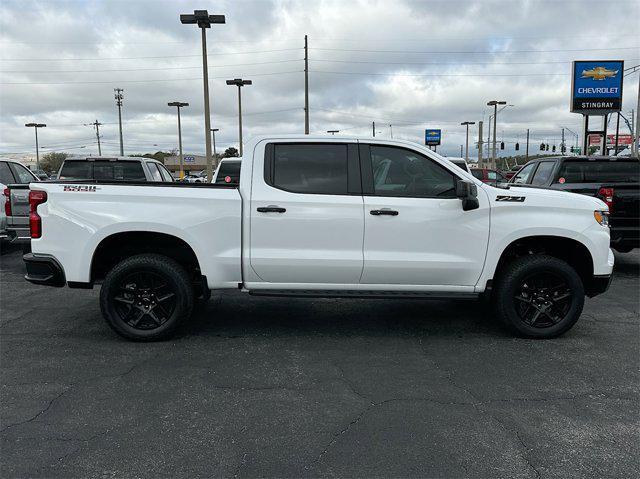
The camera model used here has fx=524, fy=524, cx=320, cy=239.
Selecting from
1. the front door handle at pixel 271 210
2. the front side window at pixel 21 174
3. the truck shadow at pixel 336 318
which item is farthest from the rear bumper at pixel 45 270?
the front side window at pixel 21 174

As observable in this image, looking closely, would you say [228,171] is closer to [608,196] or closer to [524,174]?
[524,174]

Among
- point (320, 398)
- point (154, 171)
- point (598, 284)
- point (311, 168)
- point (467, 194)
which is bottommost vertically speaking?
point (320, 398)

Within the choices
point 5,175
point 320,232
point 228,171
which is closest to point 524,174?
point 228,171

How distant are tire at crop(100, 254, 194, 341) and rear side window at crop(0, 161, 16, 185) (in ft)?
23.6

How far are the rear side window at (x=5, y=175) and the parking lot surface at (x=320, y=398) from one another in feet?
18.3

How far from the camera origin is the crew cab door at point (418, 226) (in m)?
4.87

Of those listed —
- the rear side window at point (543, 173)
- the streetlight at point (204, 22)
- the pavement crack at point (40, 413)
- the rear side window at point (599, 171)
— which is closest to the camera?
the pavement crack at point (40, 413)

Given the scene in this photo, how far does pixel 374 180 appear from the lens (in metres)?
4.96

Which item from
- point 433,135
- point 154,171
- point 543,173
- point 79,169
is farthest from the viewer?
point 433,135

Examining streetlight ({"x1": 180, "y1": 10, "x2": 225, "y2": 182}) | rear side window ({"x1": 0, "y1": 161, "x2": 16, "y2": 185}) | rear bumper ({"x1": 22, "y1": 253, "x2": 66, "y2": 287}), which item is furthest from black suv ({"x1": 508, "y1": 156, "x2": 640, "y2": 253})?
streetlight ({"x1": 180, "y1": 10, "x2": 225, "y2": 182})

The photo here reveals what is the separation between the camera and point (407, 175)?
16.4 feet

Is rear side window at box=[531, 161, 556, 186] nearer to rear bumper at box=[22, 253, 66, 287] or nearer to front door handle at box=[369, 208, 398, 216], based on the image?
front door handle at box=[369, 208, 398, 216]

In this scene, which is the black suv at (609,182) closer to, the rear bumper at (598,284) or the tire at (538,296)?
the rear bumper at (598,284)

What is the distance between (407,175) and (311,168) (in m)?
0.92
